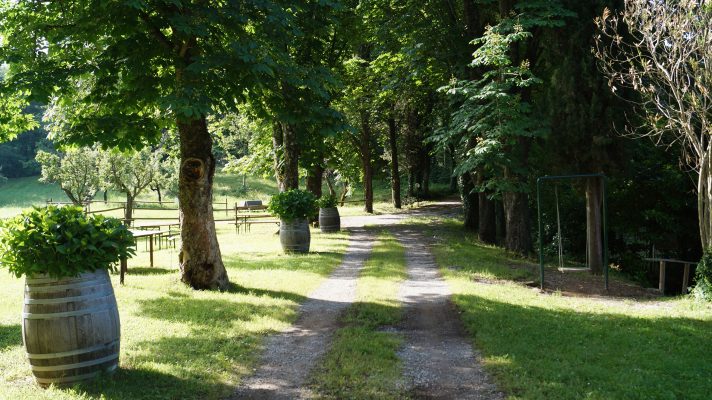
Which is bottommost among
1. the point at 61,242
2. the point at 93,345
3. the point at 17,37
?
the point at 93,345

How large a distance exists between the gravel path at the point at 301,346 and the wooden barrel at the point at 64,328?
1454 millimetres

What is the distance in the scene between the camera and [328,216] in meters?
23.2

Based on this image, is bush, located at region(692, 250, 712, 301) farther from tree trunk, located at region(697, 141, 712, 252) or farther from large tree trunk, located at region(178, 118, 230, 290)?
large tree trunk, located at region(178, 118, 230, 290)

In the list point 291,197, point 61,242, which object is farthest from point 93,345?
point 291,197

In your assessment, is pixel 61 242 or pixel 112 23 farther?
pixel 112 23

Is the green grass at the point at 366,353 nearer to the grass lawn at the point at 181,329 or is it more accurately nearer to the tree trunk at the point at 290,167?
the grass lawn at the point at 181,329

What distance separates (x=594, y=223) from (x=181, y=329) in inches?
421

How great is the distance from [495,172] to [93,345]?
39.2 feet

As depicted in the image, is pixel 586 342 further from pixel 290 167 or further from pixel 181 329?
pixel 290 167

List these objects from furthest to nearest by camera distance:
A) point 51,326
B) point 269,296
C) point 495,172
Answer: point 495,172 → point 269,296 → point 51,326

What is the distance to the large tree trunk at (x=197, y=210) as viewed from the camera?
1070cm

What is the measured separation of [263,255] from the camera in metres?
16.5

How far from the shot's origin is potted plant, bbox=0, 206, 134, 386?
5.45 metres

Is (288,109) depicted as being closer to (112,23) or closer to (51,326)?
(112,23)
